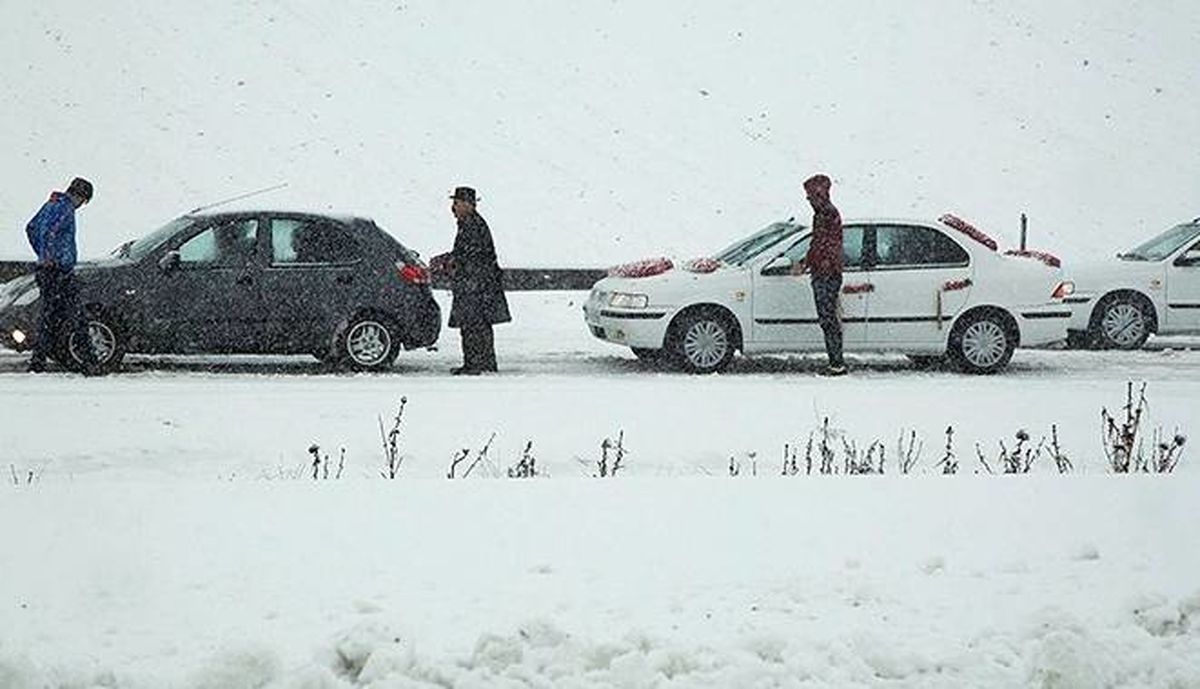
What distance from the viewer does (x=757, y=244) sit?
1516 centimetres

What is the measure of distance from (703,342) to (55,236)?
5767mm

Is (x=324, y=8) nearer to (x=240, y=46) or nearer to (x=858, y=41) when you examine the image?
(x=240, y=46)

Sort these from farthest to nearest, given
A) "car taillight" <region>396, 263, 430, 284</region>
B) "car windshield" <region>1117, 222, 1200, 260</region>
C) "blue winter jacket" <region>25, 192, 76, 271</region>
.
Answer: "car windshield" <region>1117, 222, 1200, 260</region> < "car taillight" <region>396, 263, 430, 284</region> < "blue winter jacket" <region>25, 192, 76, 271</region>

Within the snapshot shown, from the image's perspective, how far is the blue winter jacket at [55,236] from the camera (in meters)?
13.6

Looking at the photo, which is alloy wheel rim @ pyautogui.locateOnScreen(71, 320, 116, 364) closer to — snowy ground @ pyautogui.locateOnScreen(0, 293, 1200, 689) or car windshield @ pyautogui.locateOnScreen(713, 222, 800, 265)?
snowy ground @ pyautogui.locateOnScreen(0, 293, 1200, 689)

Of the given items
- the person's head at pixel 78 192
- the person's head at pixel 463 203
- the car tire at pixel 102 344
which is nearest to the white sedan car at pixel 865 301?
the person's head at pixel 463 203

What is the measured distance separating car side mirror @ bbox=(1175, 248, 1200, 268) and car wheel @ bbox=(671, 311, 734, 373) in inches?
241

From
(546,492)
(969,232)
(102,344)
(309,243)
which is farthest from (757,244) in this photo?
(546,492)

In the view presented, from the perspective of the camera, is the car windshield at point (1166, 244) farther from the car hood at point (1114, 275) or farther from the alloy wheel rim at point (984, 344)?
the alloy wheel rim at point (984, 344)

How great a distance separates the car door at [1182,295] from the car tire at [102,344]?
11109 mm

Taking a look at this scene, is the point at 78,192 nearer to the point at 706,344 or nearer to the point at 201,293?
the point at 201,293

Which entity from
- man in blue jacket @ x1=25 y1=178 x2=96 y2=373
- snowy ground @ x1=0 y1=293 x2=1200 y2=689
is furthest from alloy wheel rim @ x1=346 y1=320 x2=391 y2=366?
snowy ground @ x1=0 y1=293 x2=1200 y2=689

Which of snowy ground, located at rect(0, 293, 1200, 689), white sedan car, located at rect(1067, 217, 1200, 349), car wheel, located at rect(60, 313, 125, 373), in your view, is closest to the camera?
snowy ground, located at rect(0, 293, 1200, 689)

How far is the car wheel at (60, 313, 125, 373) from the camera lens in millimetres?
13750
